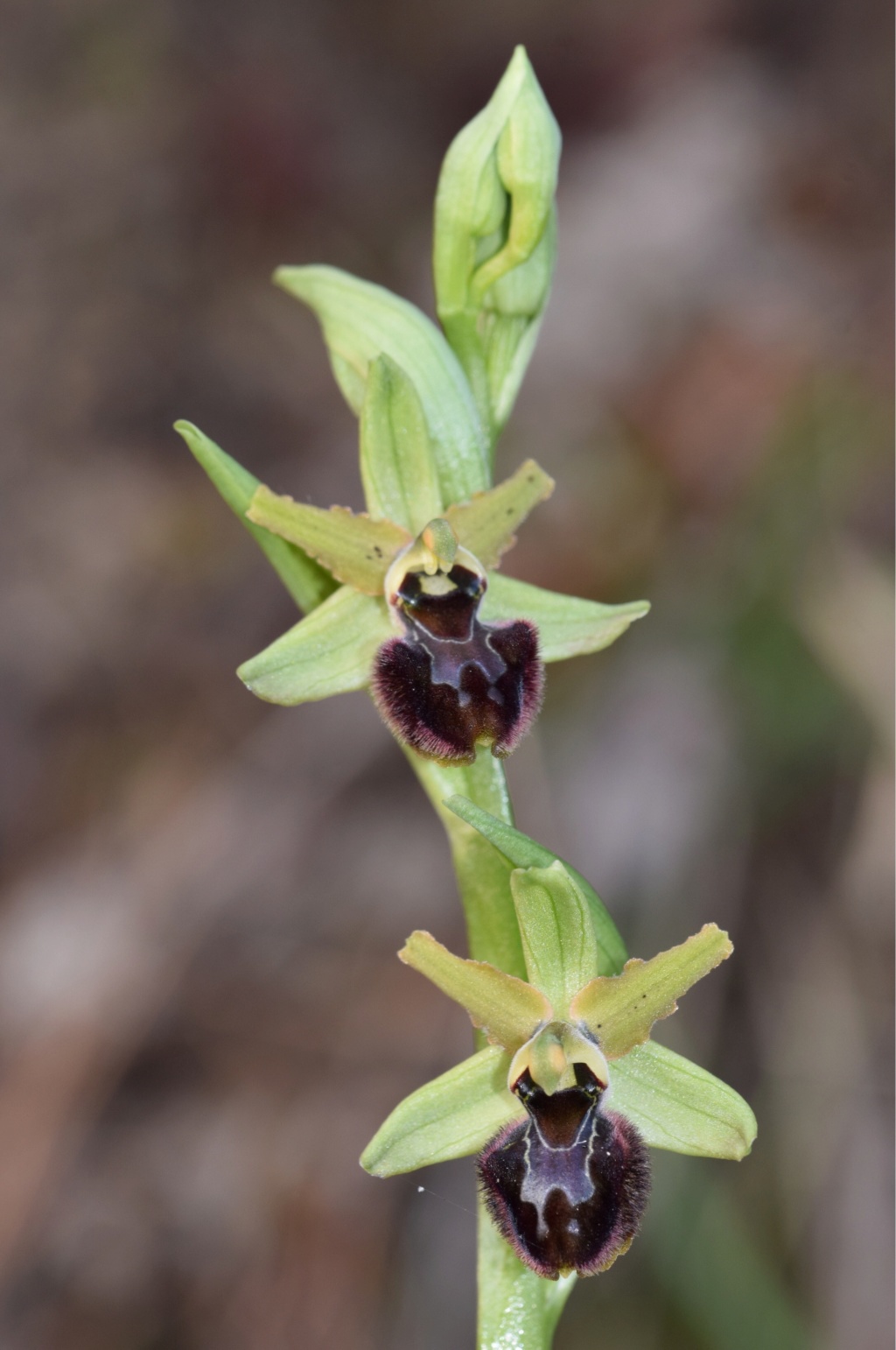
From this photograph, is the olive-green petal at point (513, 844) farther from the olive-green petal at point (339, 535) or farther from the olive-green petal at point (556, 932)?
the olive-green petal at point (339, 535)

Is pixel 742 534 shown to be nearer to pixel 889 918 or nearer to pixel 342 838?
pixel 889 918

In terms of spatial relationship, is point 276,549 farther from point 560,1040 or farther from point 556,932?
point 560,1040

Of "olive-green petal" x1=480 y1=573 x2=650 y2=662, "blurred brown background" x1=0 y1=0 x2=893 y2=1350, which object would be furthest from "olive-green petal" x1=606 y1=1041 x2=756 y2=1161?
"blurred brown background" x1=0 y1=0 x2=893 y2=1350

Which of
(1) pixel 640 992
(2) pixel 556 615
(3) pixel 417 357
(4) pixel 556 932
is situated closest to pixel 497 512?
(2) pixel 556 615

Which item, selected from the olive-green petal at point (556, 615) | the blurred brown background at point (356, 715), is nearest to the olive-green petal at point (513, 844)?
the olive-green petal at point (556, 615)

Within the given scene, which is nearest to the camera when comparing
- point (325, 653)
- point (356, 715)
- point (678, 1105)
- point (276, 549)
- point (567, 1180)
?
point (567, 1180)
